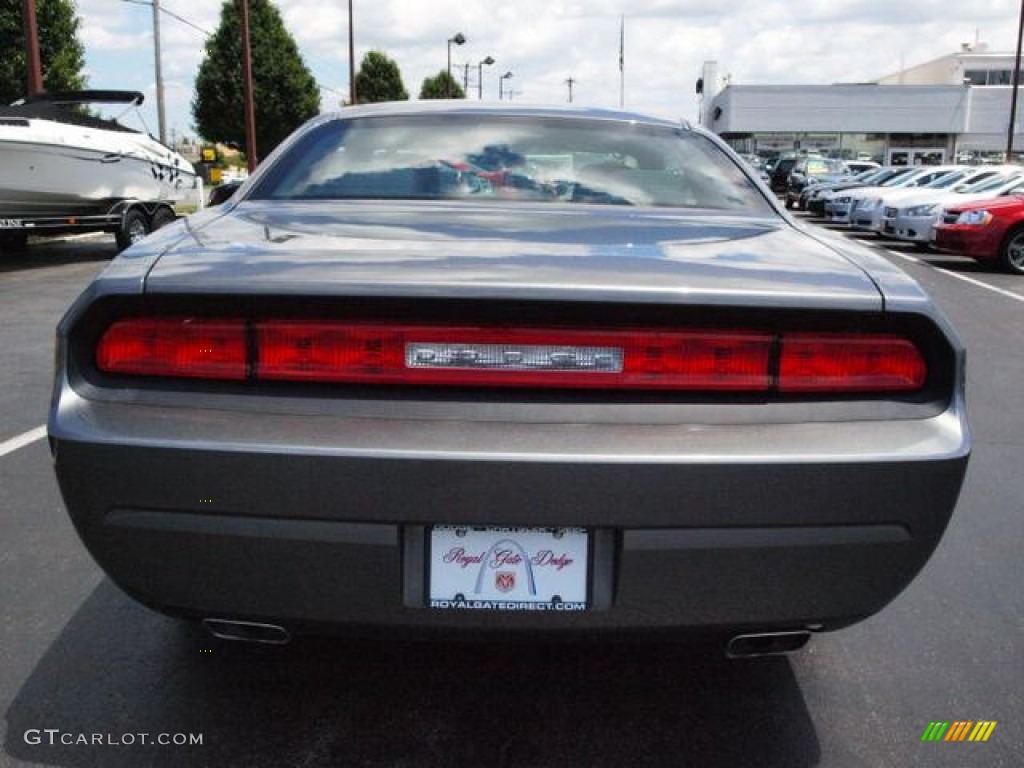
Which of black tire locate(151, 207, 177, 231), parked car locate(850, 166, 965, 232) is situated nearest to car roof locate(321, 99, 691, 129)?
black tire locate(151, 207, 177, 231)

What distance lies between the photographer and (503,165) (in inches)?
132

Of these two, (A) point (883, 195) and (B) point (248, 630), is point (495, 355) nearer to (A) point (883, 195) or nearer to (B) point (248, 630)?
(B) point (248, 630)

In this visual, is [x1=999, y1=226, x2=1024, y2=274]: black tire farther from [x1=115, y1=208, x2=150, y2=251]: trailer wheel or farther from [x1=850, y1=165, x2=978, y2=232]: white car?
[x1=115, y1=208, x2=150, y2=251]: trailer wheel

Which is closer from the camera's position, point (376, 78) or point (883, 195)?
point (883, 195)

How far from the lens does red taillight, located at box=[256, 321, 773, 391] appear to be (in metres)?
2.12

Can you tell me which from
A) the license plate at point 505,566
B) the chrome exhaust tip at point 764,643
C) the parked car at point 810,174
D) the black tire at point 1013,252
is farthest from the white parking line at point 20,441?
the parked car at point 810,174

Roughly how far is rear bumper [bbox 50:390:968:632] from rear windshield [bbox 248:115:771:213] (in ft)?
4.28

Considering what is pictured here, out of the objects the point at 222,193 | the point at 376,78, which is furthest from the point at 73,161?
the point at 376,78

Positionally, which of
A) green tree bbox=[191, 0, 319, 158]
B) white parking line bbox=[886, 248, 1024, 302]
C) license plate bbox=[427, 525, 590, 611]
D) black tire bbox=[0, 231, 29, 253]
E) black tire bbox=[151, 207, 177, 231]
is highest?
green tree bbox=[191, 0, 319, 158]

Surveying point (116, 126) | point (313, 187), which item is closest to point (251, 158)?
point (116, 126)

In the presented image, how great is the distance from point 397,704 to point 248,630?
517 mm

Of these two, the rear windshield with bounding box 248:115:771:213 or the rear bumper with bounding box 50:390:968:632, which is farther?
the rear windshield with bounding box 248:115:771:213

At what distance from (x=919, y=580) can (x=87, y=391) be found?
2.69 metres

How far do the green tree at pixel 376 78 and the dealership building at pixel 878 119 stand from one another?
23.9 meters
